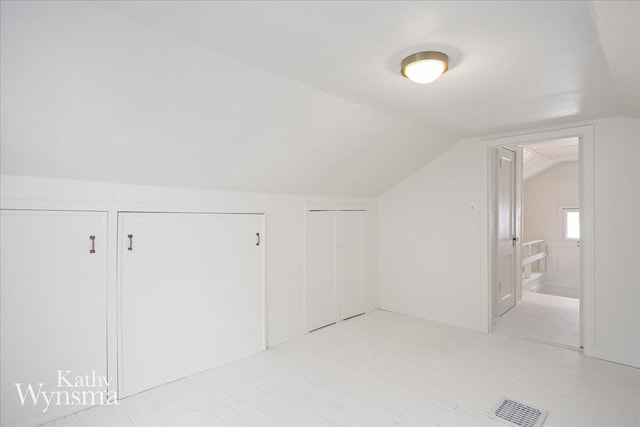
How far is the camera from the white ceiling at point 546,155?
552cm

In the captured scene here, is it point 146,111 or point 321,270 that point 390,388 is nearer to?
point 321,270

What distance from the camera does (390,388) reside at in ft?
8.70

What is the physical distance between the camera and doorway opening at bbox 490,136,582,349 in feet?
13.8

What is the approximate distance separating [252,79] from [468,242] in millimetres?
3097

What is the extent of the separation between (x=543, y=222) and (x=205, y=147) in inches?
302

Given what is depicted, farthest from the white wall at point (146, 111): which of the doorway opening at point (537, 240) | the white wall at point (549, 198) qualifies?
the white wall at point (549, 198)

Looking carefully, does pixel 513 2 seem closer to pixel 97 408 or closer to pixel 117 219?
pixel 117 219

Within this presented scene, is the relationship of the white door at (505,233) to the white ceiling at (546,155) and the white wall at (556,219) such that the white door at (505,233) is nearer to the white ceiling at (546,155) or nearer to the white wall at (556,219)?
the white ceiling at (546,155)

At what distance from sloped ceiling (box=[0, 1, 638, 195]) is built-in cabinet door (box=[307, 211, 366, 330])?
1112 mm

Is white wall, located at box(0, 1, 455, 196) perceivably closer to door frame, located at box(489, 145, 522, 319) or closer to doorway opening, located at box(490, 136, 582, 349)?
door frame, located at box(489, 145, 522, 319)

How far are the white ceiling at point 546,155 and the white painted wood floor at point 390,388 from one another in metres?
3.41

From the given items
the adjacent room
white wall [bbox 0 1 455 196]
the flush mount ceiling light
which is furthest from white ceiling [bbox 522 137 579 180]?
the flush mount ceiling light

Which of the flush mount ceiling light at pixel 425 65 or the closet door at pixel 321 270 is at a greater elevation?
the flush mount ceiling light at pixel 425 65

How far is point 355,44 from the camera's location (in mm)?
1869
